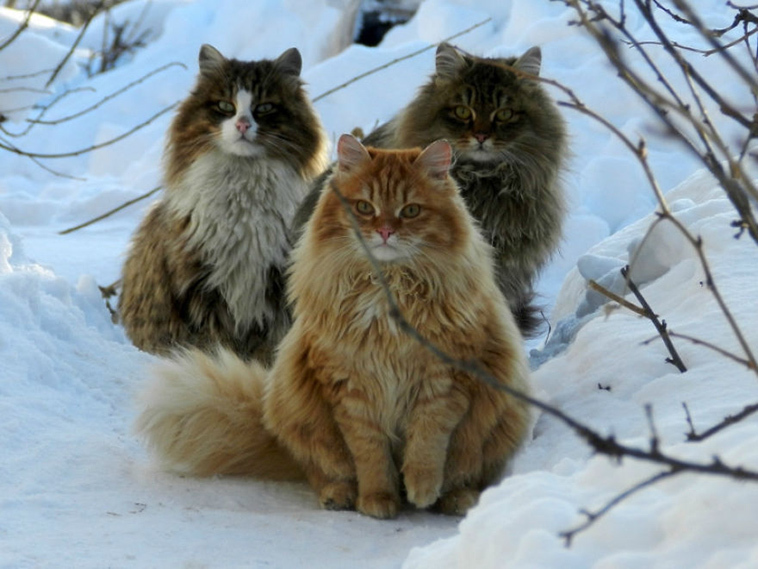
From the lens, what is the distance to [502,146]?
4.23 m

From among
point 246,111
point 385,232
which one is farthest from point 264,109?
point 385,232

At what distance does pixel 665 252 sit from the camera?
13.2ft

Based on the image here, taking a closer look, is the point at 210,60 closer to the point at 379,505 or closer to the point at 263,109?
the point at 263,109

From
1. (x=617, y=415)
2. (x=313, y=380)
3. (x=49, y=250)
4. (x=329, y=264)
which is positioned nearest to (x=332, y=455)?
(x=313, y=380)

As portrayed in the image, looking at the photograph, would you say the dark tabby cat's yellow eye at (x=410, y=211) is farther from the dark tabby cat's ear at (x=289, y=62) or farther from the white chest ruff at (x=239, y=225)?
the dark tabby cat's ear at (x=289, y=62)

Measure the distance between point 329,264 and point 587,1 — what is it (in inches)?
58.1

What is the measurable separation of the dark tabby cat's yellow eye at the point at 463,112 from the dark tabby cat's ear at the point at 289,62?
0.91 meters

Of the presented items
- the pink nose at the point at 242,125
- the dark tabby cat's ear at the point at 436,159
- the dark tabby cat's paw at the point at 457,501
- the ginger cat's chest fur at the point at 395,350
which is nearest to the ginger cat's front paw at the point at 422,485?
the ginger cat's chest fur at the point at 395,350

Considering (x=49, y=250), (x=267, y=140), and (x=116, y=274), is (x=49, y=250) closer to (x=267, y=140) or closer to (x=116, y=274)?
(x=116, y=274)

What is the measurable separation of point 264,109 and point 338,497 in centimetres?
201

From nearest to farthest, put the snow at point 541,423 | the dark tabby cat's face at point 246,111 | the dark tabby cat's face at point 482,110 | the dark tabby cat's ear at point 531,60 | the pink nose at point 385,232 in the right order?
the snow at point 541,423, the pink nose at point 385,232, the dark tabby cat's face at point 482,110, the dark tabby cat's ear at point 531,60, the dark tabby cat's face at point 246,111

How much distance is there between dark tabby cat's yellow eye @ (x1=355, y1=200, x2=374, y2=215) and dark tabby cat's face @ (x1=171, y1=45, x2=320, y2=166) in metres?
1.41

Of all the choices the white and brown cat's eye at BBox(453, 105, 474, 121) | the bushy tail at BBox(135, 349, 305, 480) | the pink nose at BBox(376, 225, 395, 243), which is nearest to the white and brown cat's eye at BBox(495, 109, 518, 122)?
the white and brown cat's eye at BBox(453, 105, 474, 121)

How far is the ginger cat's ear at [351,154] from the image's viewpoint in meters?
3.20
